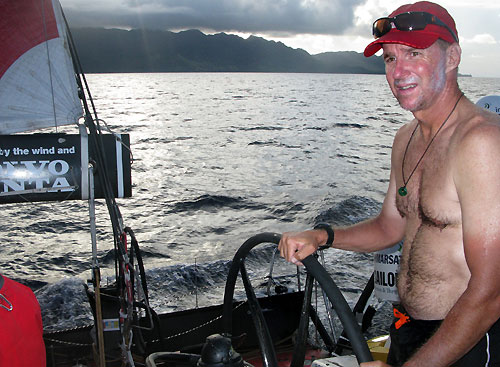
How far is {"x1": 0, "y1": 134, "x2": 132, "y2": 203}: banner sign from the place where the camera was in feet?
11.4

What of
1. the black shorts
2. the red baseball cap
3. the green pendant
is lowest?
the black shorts

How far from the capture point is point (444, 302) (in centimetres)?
217

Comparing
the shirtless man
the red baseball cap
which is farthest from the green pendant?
the red baseball cap

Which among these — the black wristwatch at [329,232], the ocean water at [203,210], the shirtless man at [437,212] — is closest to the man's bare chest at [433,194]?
the shirtless man at [437,212]

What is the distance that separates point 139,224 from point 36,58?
1094cm

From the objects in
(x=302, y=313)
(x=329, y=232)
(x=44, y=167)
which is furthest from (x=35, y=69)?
(x=302, y=313)

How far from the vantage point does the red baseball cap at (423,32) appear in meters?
1.97

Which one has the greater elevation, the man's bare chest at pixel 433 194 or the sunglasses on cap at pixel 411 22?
the sunglasses on cap at pixel 411 22

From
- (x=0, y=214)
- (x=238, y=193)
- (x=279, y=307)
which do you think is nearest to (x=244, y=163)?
(x=238, y=193)

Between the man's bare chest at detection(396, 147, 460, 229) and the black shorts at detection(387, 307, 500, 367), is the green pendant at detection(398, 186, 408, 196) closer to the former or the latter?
the man's bare chest at detection(396, 147, 460, 229)

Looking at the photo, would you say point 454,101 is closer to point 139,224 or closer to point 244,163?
point 139,224

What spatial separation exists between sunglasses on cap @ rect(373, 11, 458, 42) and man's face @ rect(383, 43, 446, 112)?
78mm

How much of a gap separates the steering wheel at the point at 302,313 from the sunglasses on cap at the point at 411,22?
92cm

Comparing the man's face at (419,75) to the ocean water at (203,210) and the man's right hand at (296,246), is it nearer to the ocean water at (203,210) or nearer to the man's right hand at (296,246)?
the man's right hand at (296,246)
